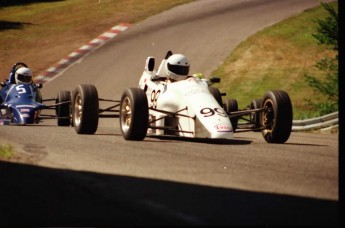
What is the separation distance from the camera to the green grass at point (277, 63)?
894 inches

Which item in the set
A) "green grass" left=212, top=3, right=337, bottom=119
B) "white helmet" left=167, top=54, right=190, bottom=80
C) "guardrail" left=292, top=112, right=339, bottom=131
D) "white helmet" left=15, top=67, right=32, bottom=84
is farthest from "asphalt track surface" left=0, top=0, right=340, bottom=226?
"green grass" left=212, top=3, right=337, bottom=119

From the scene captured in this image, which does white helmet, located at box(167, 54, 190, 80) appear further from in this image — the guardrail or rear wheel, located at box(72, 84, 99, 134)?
the guardrail

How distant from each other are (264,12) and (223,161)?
2523cm

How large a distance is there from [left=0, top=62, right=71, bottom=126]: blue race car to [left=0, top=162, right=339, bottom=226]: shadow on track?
916cm

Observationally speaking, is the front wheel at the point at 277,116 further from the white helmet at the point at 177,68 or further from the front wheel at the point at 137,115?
the front wheel at the point at 137,115

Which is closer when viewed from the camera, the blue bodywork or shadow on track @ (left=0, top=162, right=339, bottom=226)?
shadow on track @ (left=0, top=162, right=339, bottom=226)

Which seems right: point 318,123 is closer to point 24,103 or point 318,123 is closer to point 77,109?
point 77,109

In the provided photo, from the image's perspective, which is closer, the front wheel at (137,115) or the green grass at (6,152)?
the green grass at (6,152)

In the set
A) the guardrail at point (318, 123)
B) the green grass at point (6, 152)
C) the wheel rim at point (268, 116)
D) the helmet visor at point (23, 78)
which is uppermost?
the helmet visor at point (23, 78)

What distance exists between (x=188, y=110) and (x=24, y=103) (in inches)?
245

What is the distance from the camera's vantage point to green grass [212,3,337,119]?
22703 mm

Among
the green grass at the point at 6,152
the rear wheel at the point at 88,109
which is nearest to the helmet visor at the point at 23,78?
the rear wheel at the point at 88,109

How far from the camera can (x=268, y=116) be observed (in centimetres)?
1200

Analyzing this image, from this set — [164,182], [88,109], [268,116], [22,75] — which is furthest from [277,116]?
[22,75]
